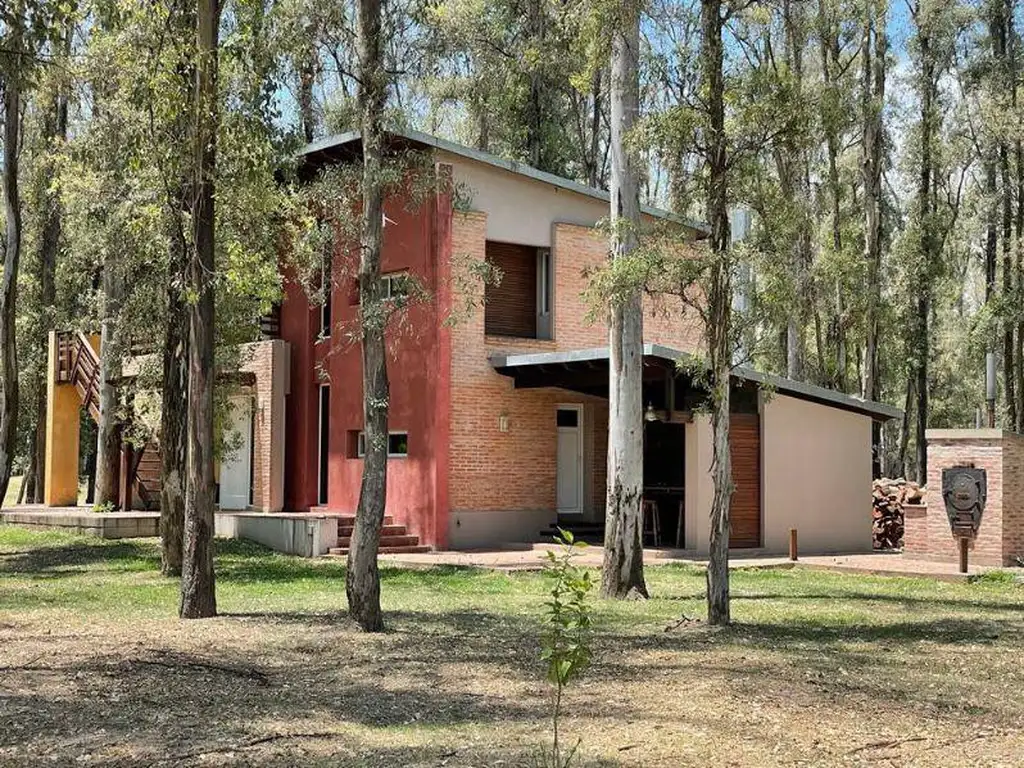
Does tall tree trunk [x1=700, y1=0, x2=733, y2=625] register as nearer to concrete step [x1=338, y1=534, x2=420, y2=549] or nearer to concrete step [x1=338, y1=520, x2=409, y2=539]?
concrete step [x1=338, y1=534, x2=420, y2=549]

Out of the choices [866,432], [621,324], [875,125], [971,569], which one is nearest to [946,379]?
[875,125]

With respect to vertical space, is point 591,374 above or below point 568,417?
above

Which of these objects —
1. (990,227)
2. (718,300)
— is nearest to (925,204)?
(990,227)

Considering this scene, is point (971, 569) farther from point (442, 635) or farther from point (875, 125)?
point (875, 125)

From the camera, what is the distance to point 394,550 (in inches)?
838

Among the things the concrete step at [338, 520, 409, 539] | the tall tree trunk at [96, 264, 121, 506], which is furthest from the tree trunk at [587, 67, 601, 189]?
the concrete step at [338, 520, 409, 539]

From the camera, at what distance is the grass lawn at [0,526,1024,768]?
23.4ft

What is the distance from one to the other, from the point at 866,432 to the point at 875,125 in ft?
42.0

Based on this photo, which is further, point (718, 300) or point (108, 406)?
point (108, 406)

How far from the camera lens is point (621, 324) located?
14.6 m

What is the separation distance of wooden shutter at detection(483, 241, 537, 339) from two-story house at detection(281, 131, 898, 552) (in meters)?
0.03

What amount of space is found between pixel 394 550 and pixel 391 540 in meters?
0.24

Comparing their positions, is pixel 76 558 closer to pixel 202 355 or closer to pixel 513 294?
pixel 513 294

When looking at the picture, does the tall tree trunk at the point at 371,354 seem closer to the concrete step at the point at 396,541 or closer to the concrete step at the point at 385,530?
the concrete step at the point at 396,541
